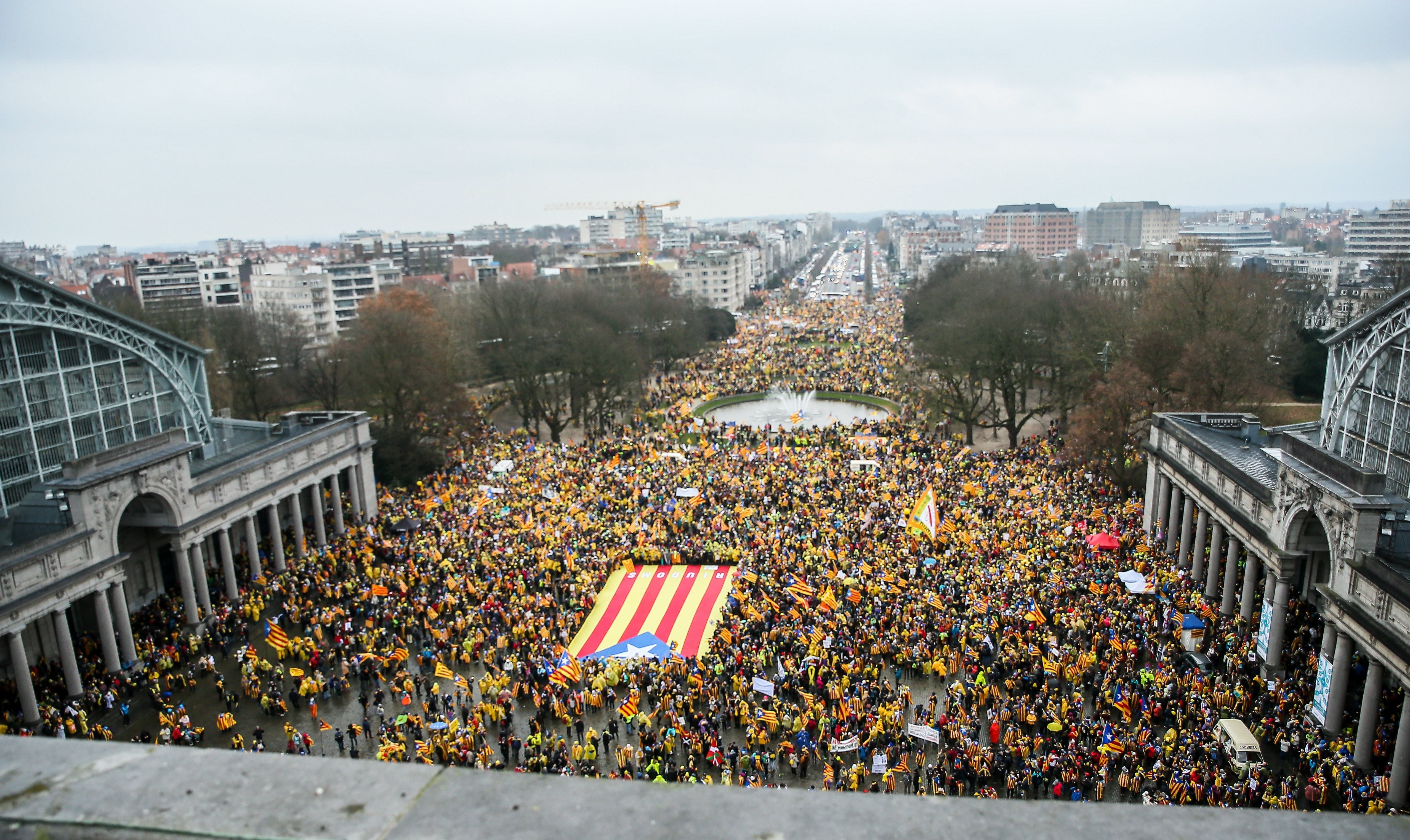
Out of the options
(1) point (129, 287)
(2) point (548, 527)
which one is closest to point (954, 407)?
(2) point (548, 527)

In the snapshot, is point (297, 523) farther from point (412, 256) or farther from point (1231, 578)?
point (412, 256)

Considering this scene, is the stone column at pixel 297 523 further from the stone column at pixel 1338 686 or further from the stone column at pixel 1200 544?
the stone column at pixel 1338 686

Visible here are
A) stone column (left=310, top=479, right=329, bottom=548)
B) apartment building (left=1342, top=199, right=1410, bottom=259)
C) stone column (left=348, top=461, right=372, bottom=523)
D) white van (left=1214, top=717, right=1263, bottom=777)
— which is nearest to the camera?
white van (left=1214, top=717, right=1263, bottom=777)

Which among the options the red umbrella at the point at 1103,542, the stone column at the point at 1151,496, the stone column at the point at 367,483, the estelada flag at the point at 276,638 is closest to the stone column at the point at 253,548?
the stone column at the point at 367,483

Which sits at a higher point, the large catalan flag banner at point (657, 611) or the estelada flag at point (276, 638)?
the estelada flag at point (276, 638)

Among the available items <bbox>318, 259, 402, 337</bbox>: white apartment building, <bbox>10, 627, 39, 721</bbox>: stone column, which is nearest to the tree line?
<bbox>10, 627, 39, 721</bbox>: stone column

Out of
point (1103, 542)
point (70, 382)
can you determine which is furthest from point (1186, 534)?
point (70, 382)

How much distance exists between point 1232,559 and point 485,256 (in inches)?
6573

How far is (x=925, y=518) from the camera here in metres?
33.6

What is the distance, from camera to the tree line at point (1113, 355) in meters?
44.0

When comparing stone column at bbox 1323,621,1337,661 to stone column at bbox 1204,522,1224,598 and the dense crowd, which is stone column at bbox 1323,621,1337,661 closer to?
the dense crowd

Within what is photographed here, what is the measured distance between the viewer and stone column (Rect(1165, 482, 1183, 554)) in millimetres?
36938

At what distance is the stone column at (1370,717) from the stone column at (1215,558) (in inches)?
401

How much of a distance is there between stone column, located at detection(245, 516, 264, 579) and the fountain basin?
3395 centimetres
